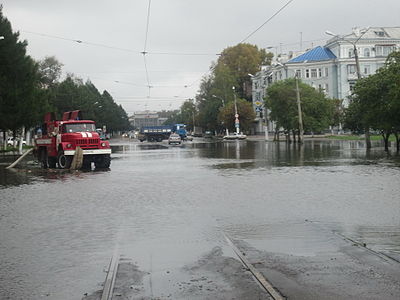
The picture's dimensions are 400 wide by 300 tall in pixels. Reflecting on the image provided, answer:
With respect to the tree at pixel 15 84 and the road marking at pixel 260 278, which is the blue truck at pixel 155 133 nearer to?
the tree at pixel 15 84

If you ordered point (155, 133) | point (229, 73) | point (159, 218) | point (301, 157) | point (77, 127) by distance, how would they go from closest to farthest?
point (159, 218) → point (77, 127) → point (301, 157) → point (155, 133) → point (229, 73)

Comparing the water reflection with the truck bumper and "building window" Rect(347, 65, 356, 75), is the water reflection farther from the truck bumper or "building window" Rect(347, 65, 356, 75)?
"building window" Rect(347, 65, 356, 75)

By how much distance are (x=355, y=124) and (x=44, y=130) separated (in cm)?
2390

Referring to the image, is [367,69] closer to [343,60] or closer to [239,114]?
[343,60]

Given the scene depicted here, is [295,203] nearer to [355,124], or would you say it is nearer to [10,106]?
[355,124]

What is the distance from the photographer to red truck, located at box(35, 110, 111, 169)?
29125mm

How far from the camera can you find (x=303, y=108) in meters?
59.5

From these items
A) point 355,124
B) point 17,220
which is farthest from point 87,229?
point 355,124

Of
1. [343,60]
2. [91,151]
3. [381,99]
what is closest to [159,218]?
[91,151]

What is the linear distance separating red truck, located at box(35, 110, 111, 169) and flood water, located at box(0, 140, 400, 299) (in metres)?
8.12

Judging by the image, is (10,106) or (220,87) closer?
(10,106)

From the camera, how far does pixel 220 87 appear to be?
112m

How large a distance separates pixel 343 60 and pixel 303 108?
35.4 m

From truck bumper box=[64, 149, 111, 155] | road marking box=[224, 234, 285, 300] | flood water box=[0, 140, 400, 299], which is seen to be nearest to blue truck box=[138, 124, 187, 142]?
truck bumper box=[64, 149, 111, 155]
